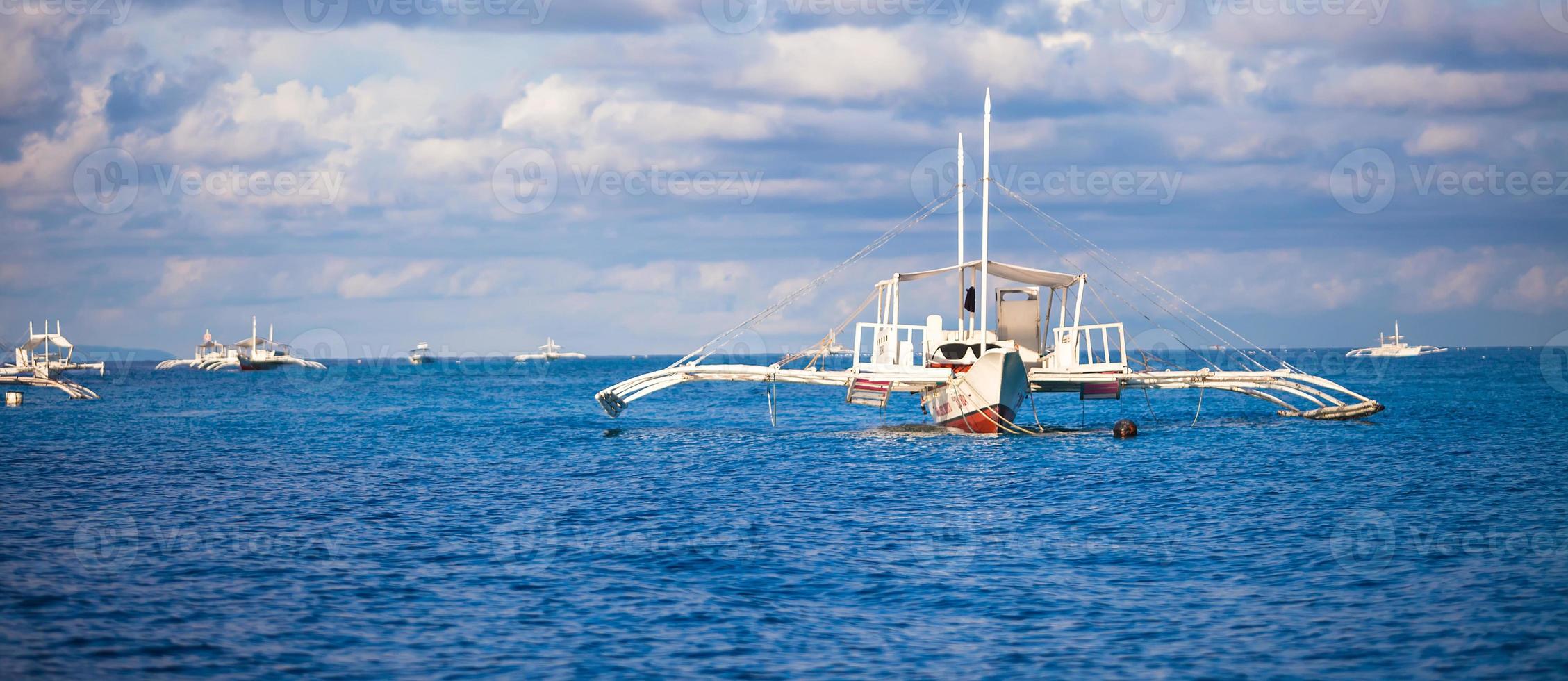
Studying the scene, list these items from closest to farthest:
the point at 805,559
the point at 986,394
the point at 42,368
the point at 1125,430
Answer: the point at 805,559 → the point at 986,394 → the point at 1125,430 → the point at 42,368

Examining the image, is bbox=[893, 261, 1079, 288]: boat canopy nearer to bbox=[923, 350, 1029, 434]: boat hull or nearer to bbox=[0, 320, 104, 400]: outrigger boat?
bbox=[923, 350, 1029, 434]: boat hull

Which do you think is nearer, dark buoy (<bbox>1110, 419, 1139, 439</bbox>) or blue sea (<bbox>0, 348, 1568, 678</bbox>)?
blue sea (<bbox>0, 348, 1568, 678</bbox>)

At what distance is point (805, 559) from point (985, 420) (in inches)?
1087

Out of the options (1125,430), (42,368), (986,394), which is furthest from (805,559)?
(42,368)

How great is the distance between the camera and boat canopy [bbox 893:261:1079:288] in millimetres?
51188

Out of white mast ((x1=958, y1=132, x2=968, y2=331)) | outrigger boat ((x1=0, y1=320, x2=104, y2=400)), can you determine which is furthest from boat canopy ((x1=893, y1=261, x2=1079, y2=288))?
outrigger boat ((x1=0, y1=320, x2=104, y2=400))

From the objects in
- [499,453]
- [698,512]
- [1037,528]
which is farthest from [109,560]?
[499,453]

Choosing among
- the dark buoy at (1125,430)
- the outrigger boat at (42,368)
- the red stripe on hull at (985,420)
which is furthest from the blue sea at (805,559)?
the outrigger boat at (42,368)

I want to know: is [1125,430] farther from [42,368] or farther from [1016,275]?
[42,368]

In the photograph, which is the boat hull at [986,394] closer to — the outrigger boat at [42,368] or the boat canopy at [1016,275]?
the boat canopy at [1016,275]

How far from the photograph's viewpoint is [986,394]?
48.2 metres

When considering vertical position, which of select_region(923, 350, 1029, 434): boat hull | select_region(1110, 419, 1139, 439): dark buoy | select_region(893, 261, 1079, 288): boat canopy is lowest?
select_region(1110, 419, 1139, 439): dark buoy

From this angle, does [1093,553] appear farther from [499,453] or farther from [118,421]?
[118,421]

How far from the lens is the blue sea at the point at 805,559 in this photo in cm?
1623
